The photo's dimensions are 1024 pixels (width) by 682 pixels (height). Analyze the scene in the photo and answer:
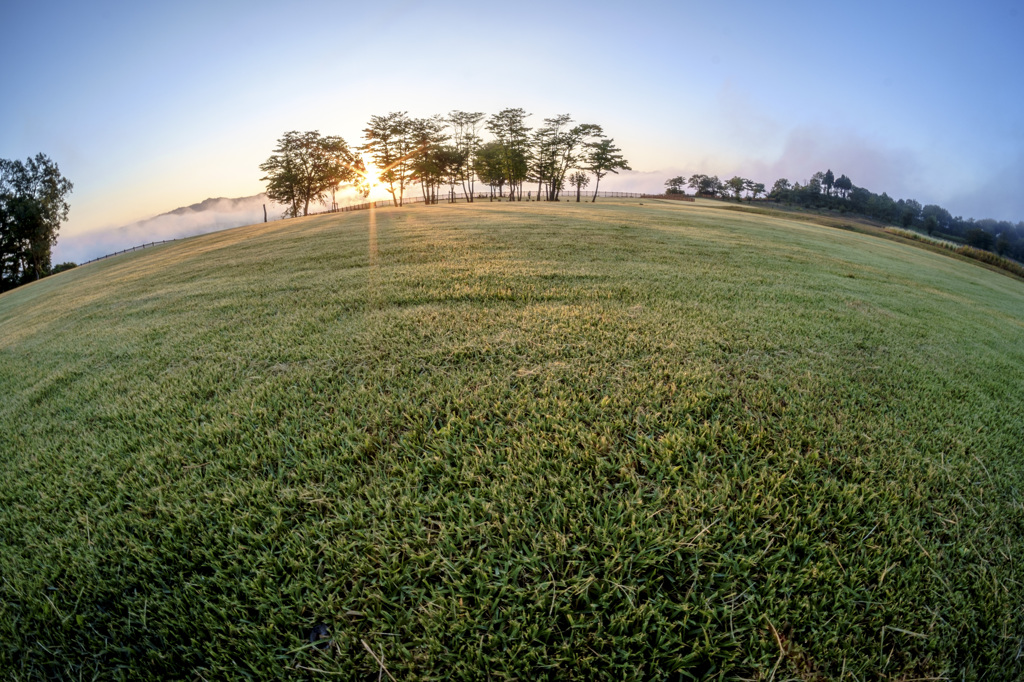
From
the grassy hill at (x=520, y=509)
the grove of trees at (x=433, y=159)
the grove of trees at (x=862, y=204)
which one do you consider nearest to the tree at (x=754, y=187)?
the grove of trees at (x=862, y=204)

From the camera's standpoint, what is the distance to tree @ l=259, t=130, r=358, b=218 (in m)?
47.7

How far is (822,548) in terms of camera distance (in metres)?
1.41

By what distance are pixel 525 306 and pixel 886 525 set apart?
304cm

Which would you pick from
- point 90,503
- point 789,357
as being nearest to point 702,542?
point 789,357

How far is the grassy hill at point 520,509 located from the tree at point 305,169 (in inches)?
2145

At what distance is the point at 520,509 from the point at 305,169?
193 ft

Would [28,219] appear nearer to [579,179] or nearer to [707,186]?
[579,179]

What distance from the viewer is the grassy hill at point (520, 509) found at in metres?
1.20

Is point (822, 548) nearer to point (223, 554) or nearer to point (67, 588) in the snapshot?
point (223, 554)

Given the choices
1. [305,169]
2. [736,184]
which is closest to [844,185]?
[736,184]

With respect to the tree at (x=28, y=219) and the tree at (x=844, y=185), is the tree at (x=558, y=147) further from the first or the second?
the tree at (x=844, y=185)

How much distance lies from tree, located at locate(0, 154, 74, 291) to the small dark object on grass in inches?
2046

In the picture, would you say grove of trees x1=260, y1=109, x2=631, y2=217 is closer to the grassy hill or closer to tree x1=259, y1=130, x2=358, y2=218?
tree x1=259, y1=130, x2=358, y2=218

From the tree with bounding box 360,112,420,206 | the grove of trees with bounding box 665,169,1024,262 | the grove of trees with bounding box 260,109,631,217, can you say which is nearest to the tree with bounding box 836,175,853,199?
the grove of trees with bounding box 665,169,1024,262
